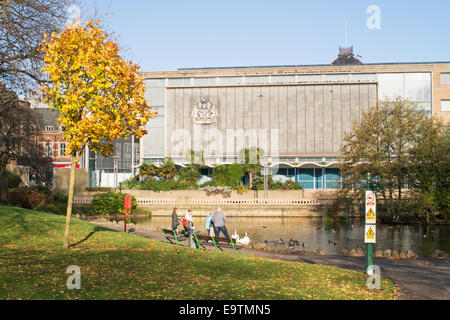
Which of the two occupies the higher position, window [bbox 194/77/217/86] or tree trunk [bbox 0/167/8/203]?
window [bbox 194/77/217/86]

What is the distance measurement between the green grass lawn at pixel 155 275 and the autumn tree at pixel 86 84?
224 centimetres

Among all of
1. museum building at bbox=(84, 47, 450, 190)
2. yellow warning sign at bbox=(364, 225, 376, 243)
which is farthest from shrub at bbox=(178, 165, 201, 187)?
yellow warning sign at bbox=(364, 225, 376, 243)

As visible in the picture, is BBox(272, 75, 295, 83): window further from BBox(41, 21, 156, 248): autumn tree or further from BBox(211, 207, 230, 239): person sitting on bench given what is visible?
BBox(41, 21, 156, 248): autumn tree

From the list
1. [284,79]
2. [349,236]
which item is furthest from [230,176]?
[349,236]

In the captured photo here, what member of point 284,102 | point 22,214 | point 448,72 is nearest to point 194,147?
point 284,102

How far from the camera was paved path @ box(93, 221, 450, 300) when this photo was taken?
12.1 metres

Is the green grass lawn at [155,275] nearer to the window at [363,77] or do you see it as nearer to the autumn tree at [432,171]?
the autumn tree at [432,171]

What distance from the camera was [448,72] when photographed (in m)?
69.9

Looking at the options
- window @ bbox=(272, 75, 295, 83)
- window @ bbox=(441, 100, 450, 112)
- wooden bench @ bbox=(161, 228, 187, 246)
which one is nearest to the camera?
wooden bench @ bbox=(161, 228, 187, 246)

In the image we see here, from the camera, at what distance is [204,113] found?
7194cm

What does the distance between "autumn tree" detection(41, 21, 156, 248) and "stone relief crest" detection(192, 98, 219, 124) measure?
182 feet

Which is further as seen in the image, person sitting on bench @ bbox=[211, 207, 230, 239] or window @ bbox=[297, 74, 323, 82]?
window @ bbox=[297, 74, 323, 82]

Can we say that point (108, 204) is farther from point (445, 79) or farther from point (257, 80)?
point (445, 79)

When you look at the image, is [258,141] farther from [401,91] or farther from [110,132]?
[110,132]
